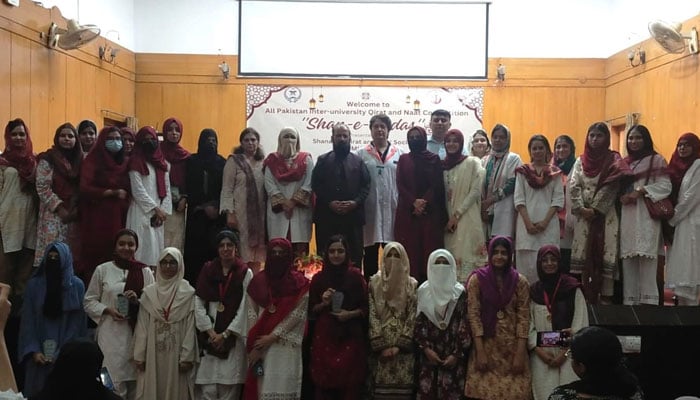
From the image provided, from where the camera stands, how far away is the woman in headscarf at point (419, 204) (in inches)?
216

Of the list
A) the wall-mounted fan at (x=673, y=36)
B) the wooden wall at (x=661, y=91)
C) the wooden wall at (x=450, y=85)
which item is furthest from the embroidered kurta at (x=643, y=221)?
the wooden wall at (x=450, y=85)

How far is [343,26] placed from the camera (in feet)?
31.7

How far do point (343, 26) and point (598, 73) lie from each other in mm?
3281

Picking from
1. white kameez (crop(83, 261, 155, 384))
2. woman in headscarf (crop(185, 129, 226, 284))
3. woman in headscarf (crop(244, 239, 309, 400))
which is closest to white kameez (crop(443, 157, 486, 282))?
woman in headscarf (crop(244, 239, 309, 400))

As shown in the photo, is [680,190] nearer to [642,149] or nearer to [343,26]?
[642,149]

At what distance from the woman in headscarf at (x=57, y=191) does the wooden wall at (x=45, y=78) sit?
146 cm

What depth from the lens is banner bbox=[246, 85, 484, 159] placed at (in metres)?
9.61

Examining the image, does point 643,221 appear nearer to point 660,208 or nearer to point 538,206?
point 660,208

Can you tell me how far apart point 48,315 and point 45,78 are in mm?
3436

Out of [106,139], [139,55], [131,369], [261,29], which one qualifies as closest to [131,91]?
[139,55]

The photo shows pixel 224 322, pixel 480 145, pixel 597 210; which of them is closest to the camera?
pixel 224 322

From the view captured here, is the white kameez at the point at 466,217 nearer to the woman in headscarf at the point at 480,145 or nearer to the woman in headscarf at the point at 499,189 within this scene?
the woman in headscarf at the point at 499,189

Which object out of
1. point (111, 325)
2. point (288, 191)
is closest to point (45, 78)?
point (288, 191)

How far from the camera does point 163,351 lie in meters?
4.75
